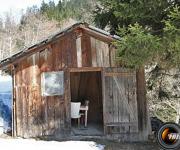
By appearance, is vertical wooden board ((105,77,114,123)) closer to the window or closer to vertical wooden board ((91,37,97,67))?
vertical wooden board ((91,37,97,67))

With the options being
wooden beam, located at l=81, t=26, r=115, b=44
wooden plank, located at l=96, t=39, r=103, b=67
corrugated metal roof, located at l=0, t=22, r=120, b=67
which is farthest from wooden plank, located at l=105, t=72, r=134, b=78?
corrugated metal roof, located at l=0, t=22, r=120, b=67

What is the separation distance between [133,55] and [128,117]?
3.73m

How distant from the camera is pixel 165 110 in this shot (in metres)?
17.9

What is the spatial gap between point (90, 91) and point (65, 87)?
14.6ft

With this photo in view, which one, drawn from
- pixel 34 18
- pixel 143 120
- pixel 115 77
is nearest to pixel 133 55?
pixel 115 77

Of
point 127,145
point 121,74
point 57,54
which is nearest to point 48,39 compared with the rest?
point 57,54

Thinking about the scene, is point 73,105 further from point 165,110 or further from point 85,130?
point 165,110

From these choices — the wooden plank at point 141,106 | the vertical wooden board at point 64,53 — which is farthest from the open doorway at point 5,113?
the wooden plank at point 141,106

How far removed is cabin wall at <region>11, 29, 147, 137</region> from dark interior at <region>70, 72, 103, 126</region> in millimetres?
3998

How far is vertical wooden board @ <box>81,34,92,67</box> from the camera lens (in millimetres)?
12305

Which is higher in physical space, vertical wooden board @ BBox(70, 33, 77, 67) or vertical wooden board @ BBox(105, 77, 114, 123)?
vertical wooden board @ BBox(70, 33, 77, 67)

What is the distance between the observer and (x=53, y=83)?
40.5ft

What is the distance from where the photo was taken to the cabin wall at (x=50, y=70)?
1230 cm

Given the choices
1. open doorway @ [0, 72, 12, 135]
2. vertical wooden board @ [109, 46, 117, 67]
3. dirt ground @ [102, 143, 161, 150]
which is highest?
vertical wooden board @ [109, 46, 117, 67]
